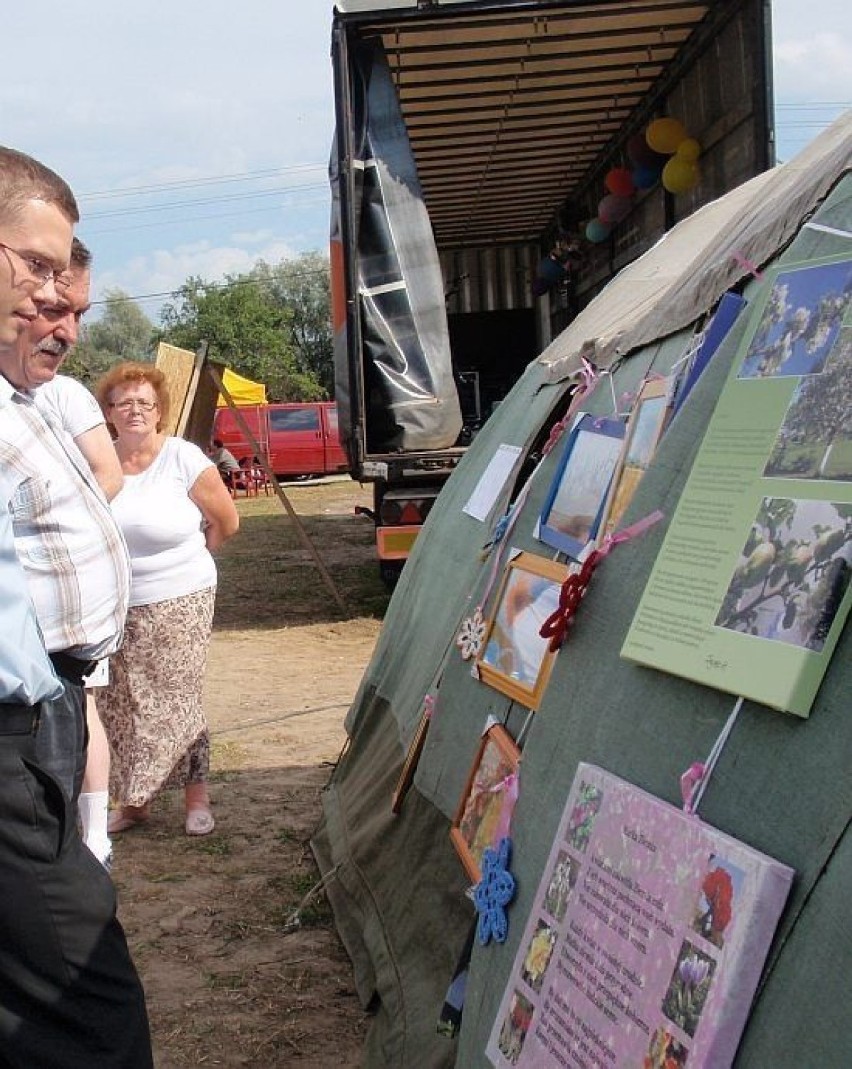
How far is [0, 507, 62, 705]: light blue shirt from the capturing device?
5.98ft

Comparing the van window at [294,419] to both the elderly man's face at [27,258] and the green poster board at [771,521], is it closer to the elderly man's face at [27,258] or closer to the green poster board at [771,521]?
the elderly man's face at [27,258]

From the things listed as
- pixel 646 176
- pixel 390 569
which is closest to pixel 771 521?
pixel 390 569

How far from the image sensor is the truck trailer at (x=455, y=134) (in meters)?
6.36

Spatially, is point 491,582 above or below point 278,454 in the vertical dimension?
above

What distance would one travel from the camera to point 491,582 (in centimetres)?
292

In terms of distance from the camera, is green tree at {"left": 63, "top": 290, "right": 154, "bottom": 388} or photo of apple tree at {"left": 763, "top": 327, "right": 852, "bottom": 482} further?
green tree at {"left": 63, "top": 290, "right": 154, "bottom": 388}

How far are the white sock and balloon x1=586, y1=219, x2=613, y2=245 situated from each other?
7270 millimetres

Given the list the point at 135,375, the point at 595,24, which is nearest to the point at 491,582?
the point at 135,375

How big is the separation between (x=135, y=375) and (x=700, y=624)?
313 cm

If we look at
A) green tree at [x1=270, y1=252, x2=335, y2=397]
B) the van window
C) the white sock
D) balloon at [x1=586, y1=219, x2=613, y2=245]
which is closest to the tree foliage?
green tree at [x1=270, y1=252, x2=335, y2=397]

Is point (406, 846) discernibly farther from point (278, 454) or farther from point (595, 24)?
point (278, 454)

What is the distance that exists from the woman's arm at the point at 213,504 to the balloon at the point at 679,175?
4418 millimetres

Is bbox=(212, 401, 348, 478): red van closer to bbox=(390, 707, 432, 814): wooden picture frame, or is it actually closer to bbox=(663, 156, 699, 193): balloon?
bbox=(663, 156, 699, 193): balloon

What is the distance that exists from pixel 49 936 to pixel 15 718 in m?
0.37
